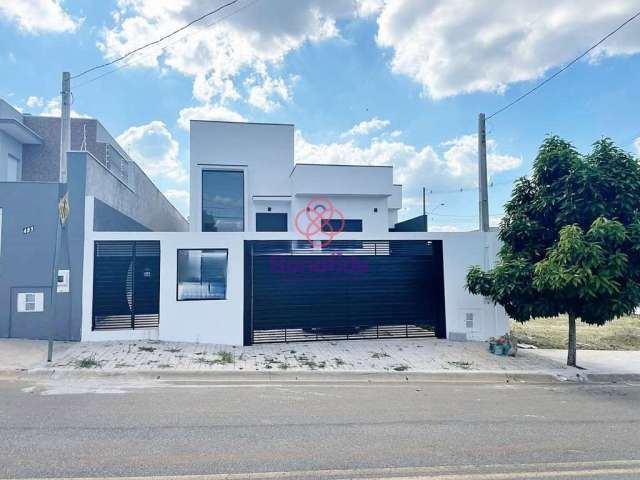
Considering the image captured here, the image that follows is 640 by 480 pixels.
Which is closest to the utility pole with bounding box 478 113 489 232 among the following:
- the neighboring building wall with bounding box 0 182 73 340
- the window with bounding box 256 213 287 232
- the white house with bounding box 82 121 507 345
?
the white house with bounding box 82 121 507 345

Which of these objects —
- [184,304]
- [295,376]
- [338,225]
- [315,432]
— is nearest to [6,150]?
[184,304]

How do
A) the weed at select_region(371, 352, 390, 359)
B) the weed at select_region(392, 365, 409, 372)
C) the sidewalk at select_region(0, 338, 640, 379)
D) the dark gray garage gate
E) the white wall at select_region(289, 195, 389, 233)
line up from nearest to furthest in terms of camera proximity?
the sidewalk at select_region(0, 338, 640, 379)
the weed at select_region(392, 365, 409, 372)
the weed at select_region(371, 352, 390, 359)
the dark gray garage gate
the white wall at select_region(289, 195, 389, 233)

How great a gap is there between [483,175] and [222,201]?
9.99 m

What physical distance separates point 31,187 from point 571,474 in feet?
37.6

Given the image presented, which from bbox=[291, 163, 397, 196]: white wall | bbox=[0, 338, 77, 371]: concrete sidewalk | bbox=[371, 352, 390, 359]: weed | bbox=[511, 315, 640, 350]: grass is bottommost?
bbox=[511, 315, 640, 350]: grass

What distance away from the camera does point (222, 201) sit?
16672mm

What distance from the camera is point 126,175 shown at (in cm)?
1717

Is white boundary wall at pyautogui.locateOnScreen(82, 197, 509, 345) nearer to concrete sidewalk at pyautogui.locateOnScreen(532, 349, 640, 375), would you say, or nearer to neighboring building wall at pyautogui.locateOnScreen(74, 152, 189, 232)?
neighboring building wall at pyautogui.locateOnScreen(74, 152, 189, 232)

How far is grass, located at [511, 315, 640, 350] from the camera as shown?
1084 cm

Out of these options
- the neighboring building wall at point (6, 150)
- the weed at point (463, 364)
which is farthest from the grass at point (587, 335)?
the neighboring building wall at point (6, 150)

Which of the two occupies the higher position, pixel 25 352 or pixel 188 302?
pixel 188 302

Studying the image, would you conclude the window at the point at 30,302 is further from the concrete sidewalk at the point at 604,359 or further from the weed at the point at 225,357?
the concrete sidewalk at the point at 604,359

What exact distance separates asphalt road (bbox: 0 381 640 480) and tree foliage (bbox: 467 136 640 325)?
1806 millimetres

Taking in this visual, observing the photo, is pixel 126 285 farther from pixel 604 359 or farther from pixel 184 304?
pixel 604 359
